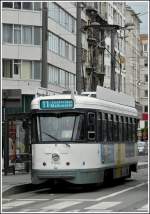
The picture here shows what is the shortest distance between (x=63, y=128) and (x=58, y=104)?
0.78 meters

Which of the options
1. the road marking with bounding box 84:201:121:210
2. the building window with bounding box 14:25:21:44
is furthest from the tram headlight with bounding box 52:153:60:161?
the building window with bounding box 14:25:21:44

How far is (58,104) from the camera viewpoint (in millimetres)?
21062

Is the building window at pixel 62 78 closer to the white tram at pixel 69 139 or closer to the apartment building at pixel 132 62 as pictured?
the apartment building at pixel 132 62

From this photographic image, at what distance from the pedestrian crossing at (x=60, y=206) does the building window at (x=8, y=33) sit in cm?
3799

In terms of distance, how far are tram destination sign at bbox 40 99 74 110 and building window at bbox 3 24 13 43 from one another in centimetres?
3491

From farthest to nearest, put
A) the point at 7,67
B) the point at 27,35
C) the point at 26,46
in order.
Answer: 1. the point at 27,35
2. the point at 26,46
3. the point at 7,67

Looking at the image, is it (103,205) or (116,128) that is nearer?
(103,205)

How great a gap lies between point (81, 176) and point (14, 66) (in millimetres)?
36114

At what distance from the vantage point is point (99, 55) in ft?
242

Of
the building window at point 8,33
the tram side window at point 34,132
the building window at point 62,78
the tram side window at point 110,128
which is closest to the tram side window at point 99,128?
the tram side window at point 110,128

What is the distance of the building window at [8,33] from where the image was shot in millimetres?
55500

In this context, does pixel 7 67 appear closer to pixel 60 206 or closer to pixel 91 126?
pixel 91 126

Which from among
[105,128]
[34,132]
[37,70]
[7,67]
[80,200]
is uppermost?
[7,67]

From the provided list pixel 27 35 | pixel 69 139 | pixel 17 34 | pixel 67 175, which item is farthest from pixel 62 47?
pixel 67 175
